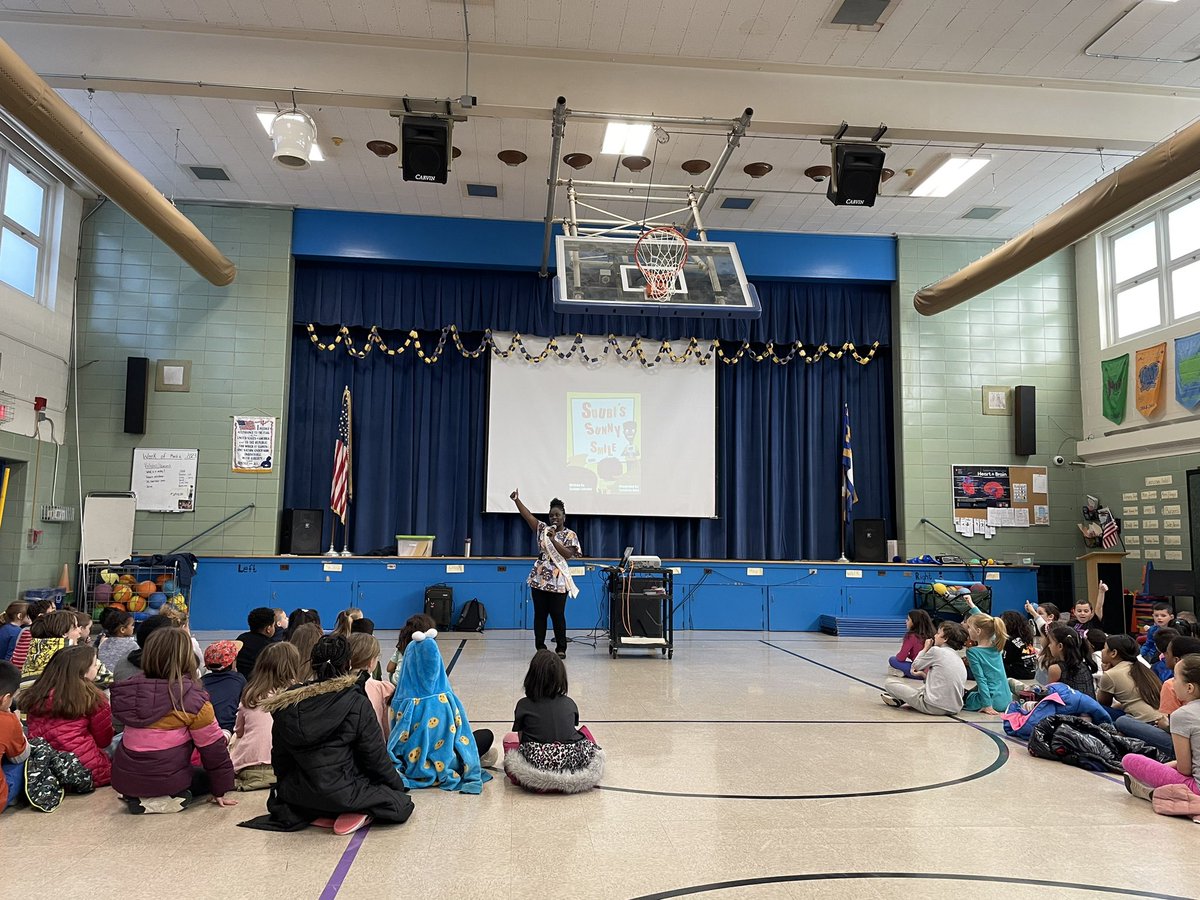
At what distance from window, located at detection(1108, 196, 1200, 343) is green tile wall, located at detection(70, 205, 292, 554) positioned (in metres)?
11.9

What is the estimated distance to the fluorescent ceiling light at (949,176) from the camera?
10.1m

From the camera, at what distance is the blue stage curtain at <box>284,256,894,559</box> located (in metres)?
12.3

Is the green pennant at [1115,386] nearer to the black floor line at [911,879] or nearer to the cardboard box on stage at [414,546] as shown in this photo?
the cardboard box on stage at [414,546]

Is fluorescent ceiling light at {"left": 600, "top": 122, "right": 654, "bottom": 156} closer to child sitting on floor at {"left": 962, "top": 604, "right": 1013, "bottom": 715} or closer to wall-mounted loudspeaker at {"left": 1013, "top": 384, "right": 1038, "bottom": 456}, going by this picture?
child sitting on floor at {"left": 962, "top": 604, "right": 1013, "bottom": 715}

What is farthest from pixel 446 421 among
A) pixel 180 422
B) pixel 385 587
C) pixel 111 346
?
pixel 111 346

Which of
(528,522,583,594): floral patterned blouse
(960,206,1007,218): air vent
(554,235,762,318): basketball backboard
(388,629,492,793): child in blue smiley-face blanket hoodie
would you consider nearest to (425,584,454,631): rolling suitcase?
(528,522,583,594): floral patterned blouse

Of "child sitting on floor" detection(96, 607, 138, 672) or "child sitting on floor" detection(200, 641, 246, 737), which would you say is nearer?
"child sitting on floor" detection(200, 641, 246, 737)

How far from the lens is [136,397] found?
11.3 metres

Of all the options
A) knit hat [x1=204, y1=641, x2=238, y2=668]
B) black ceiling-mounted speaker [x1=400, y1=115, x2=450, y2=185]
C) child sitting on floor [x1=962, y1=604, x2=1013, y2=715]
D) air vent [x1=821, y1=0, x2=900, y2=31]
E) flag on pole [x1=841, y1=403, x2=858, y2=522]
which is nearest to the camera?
knit hat [x1=204, y1=641, x2=238, y2=668]

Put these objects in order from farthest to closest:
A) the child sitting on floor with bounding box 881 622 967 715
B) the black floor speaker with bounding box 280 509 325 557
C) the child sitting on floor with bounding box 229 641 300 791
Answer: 1. the black floor speaker with bounding box 280 509 325 557
2. the child sitting on floor with bounding box 881 622 967 715
3. the child sitting on floor with bounding box 229 641 300 791

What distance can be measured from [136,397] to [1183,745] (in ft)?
38.5

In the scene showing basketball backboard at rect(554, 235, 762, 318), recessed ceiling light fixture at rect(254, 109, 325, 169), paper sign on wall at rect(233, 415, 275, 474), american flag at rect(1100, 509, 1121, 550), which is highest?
→ recessed ceiling light fixture at rect(254, 109, 325, 169)

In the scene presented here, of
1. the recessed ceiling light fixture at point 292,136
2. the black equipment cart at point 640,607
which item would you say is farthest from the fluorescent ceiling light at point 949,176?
the recessed ceiling light fixture at point 292,136

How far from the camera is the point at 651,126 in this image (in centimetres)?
902
